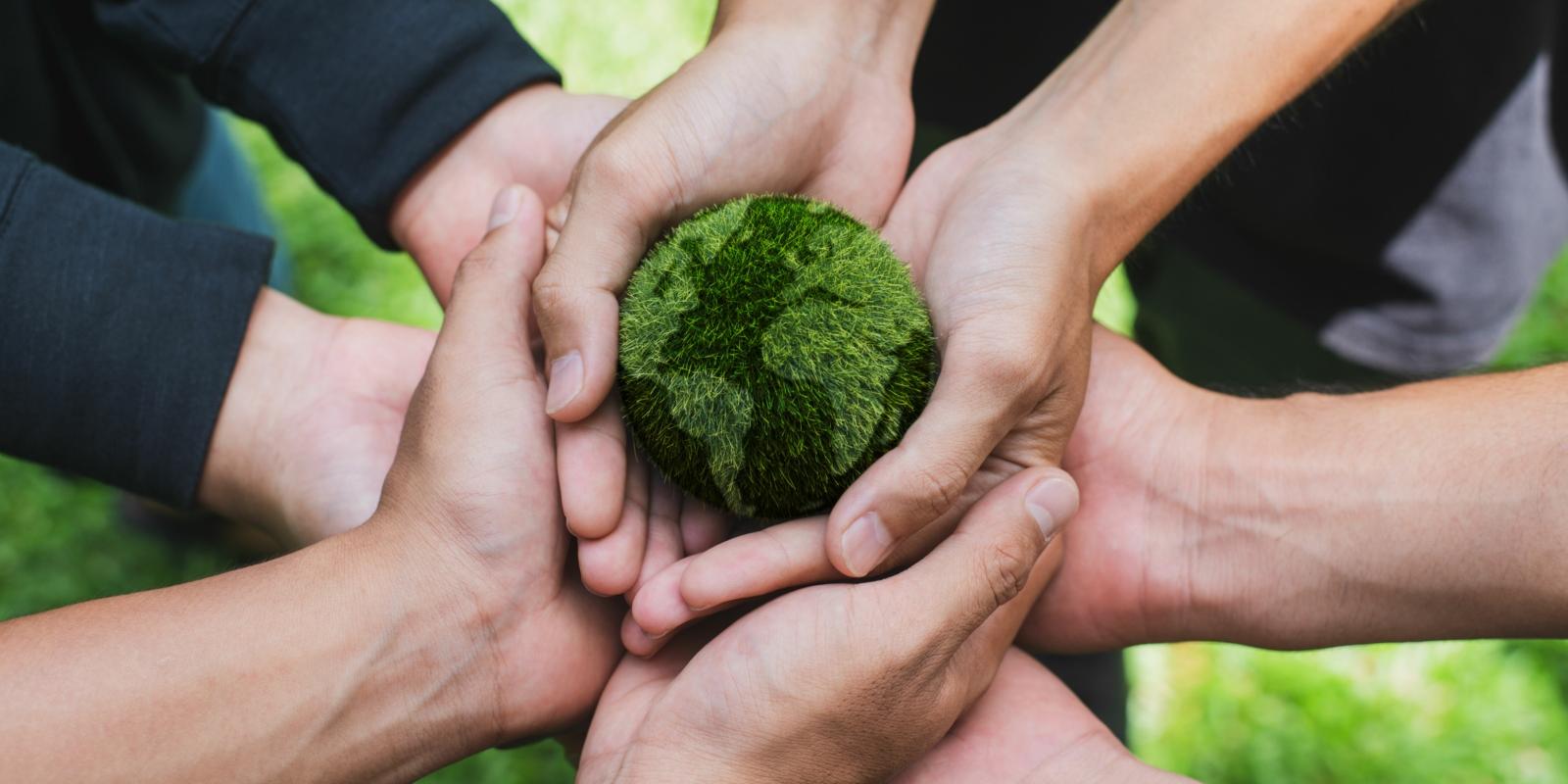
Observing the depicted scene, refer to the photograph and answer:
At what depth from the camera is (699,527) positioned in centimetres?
183

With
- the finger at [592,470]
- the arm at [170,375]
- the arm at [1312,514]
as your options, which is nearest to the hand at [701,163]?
the finger at [592,470]

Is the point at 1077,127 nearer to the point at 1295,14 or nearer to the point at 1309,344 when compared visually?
the point at 1295,14

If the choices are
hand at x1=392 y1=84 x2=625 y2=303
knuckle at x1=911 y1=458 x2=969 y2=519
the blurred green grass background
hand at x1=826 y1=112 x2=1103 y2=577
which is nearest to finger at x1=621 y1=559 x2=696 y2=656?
hand at x1=826 y1=112 x2=1103 y2=577

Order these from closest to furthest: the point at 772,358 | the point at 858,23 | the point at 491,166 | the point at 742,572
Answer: the point at 772,358 < the point at 742,572 < the point at 858,23 < the point at 491,166

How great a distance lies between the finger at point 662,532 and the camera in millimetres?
1758

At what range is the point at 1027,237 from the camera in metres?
1.78

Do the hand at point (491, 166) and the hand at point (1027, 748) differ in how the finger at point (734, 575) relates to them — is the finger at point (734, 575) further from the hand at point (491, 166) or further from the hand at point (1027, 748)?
the hand at point (491, 166)

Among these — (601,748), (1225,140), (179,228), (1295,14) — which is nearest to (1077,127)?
(1225,140)

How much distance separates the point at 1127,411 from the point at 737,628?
35.6 inches

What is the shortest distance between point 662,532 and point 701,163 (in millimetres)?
626

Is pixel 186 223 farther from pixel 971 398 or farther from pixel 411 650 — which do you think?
pixel 971 398

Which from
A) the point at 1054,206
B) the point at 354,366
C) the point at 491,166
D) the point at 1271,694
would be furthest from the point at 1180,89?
the point at 1271,694

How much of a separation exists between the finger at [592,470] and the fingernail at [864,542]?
38cm

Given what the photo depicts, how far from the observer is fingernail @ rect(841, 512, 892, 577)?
1568 mm
